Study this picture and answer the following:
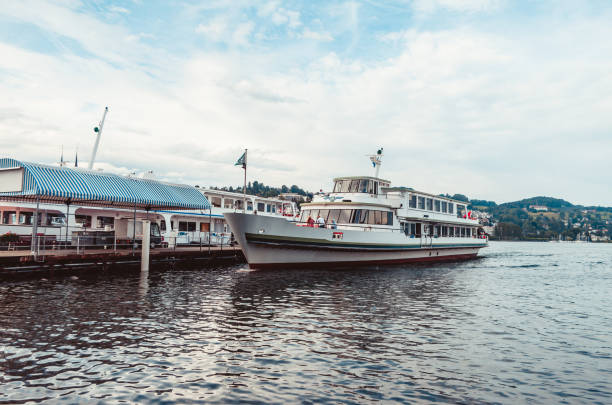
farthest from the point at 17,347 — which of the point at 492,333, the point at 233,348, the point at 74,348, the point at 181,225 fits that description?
the point at 181,225

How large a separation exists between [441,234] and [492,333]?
3057cm

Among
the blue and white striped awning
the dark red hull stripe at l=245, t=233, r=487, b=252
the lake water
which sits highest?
the blue and white striped awning

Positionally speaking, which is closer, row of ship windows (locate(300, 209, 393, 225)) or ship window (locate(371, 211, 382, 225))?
row of ship windows (locate(300, 209, 393, 225))

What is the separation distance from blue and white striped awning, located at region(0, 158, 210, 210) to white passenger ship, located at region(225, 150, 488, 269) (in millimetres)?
5093

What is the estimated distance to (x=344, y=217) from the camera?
3238 cm

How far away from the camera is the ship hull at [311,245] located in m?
26.1

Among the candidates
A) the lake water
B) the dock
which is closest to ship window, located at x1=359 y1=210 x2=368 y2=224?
the dock

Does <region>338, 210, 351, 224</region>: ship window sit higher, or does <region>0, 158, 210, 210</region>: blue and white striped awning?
<region>0, 158, 210, 210</region>: blue and white striped awning

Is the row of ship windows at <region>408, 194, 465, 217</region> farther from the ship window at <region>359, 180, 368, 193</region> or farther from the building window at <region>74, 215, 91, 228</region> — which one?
the building window at <region>74, 215, 91, 228</region>

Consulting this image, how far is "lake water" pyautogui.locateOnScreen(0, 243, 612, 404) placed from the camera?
805 centimetres

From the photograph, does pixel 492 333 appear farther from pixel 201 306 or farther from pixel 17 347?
pixel 17 347

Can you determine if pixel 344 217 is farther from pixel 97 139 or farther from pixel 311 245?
pixel 97 139

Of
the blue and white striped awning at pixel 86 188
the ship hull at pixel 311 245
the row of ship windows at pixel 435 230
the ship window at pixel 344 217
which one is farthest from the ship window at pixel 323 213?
the blue and white striped awning at pixel 86 188

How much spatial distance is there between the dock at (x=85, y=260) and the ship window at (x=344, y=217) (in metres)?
9.23
